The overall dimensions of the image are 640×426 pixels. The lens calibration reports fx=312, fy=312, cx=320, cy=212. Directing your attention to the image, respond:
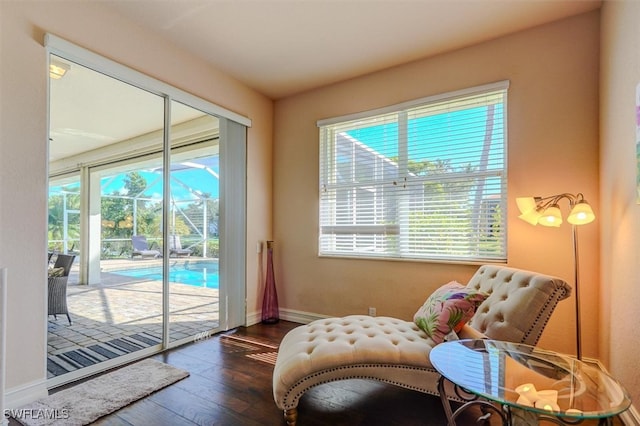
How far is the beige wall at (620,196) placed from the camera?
1841mm

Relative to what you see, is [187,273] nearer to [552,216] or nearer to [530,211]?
[530,211]

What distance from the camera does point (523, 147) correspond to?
9.03 ft

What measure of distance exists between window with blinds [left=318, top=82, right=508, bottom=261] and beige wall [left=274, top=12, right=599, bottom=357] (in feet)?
0.36

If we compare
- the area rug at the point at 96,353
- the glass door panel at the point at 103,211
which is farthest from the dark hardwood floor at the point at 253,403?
the glass door panel at the point at 103,211

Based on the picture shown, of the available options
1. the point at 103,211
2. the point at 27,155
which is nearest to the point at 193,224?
the point at 103,211

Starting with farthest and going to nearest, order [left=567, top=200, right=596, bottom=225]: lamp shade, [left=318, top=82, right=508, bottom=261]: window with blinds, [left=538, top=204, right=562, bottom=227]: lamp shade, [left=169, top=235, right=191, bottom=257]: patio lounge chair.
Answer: [left=169, top=235, right=191, bottom=257]: patio lounge chair < [left=318, top=82, right=508, bottom=261]: window with blinds < [left=538, top=204, right=562, bottom=227]: lamp shade < [left=567, top=200, right=596, bottom=225]: lamp shade

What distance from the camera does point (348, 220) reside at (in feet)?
12.1

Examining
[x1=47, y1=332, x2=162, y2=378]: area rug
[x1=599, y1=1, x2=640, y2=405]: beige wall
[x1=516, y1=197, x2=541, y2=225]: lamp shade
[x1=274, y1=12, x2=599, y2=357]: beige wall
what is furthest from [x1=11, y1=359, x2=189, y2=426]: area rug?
[x1=599, y1=1, x2=640, y2=405]: beige wall

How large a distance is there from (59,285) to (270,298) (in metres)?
2.13

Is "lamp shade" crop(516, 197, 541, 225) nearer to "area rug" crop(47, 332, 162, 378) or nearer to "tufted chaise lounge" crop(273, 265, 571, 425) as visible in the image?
"tufted chaise lounge" crop(273, 265, 571, 425)

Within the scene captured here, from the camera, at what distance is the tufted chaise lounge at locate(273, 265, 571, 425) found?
182 cm

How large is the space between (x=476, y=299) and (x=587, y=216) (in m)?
0.98

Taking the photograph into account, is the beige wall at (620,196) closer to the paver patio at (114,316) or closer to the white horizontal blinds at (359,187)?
the white horizontal blinds at (359,187)

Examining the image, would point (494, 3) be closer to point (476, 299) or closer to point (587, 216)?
→ point (587, 216)
